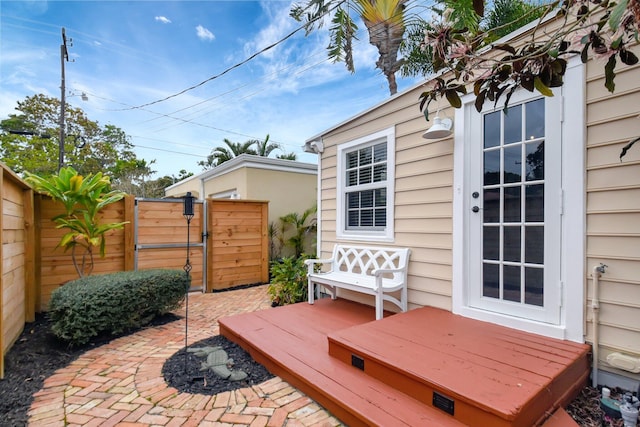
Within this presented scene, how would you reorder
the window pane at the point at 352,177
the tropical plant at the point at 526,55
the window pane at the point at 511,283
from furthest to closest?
the window pane at the point at 352,177 < the window pane at the point at 511,283 < the tropical plant at the point at 526,55

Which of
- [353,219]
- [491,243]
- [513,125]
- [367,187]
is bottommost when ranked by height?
[491,243]

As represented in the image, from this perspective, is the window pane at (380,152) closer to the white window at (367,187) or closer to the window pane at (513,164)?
the white window at (367,187)

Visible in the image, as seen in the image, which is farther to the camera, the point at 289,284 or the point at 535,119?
the point at 289,284

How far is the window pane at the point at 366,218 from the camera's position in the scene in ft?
12.9

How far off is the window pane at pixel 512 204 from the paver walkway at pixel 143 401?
Answer: 215 centimetres

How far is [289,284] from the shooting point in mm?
4461

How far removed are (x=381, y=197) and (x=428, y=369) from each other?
2.31m

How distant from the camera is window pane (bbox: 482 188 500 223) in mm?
2652

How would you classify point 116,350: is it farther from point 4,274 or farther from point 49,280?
point 49,280

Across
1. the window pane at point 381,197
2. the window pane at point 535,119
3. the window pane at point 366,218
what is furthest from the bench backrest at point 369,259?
the window pane at point 535,119

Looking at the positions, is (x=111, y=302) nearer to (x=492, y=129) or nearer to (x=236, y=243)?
(x=236, y=243)

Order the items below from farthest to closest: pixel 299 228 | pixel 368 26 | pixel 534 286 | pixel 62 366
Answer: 1. pixel 299 228
2. pixel 368 26
3. pixel 62 366
4. pixel 534 286

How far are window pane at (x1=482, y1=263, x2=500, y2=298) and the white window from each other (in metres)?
1.10

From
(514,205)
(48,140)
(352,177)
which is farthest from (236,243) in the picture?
(48,140)
